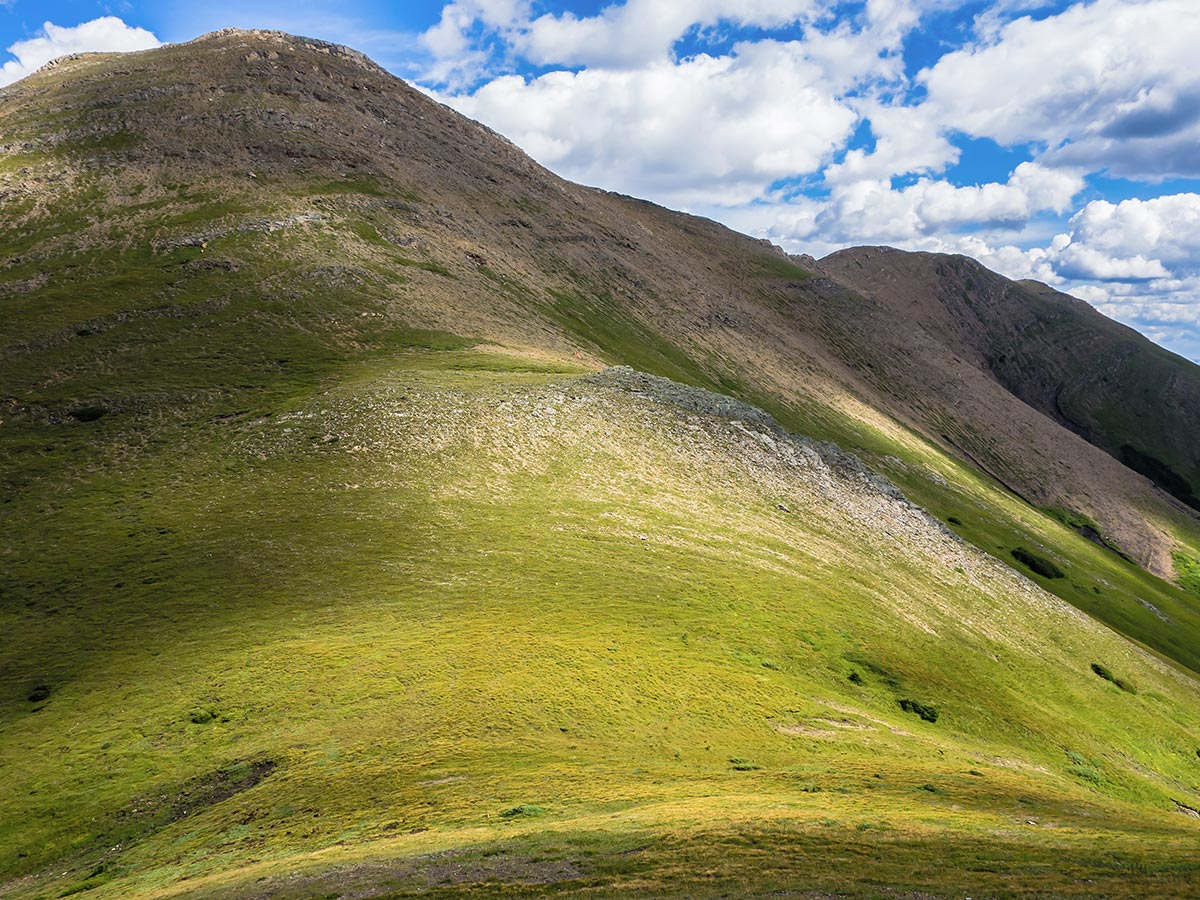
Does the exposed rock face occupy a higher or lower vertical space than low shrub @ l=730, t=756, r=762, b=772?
higher

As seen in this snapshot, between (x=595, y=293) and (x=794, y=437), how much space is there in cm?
6867

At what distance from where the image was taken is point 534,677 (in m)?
35.4

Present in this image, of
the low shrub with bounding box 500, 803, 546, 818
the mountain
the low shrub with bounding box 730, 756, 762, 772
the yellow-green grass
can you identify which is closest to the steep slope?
the mountain

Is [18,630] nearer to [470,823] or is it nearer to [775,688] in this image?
[470,823]

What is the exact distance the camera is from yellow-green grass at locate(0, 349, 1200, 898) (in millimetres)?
22469

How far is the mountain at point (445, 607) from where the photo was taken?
78.0ft

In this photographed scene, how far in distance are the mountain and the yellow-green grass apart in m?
0.24

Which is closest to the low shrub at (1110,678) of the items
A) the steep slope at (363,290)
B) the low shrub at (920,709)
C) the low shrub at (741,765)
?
the low shrub at (920,709)

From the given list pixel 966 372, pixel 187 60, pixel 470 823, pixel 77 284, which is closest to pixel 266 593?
pixel 470 823

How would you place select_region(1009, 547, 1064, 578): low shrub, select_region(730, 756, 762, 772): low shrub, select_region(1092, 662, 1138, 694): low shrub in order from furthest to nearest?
select_region(1009, 547, 1064, 578): low shrub
select_region(1092, 662, 1138, 694): low shrub
select_region(730, 756, 762, 772): low shrub

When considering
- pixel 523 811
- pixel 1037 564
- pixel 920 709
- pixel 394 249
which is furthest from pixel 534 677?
pixel 1037 564

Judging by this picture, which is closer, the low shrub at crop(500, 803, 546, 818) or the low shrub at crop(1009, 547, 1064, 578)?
the low shrub at crop(500, 803, 546, 818)

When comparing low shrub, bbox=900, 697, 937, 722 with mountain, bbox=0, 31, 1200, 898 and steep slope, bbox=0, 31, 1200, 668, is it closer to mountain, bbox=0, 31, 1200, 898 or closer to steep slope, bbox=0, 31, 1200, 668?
mountain, bbox=0, 31, 1200, 898

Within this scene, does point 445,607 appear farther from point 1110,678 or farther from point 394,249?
point 394,249
